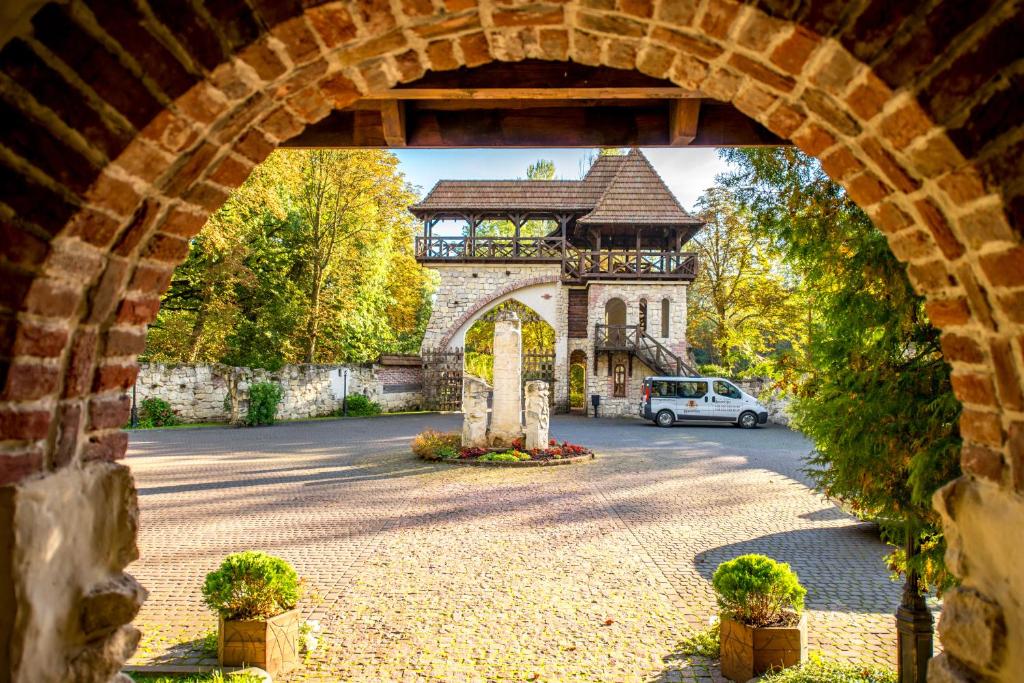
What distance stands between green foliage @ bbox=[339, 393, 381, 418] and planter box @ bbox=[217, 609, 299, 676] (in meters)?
18.0

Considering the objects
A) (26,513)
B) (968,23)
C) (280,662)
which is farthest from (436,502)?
(968,23)

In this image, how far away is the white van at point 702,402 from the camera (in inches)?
725

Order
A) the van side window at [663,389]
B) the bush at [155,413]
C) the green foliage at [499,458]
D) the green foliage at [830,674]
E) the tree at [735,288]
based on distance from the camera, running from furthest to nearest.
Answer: the tree at [735,288], the van side window at [663,389], the bush at [155,413], the green foliage at [499,458], the green foliage at [830,674]

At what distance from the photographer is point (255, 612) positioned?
11.7 feet

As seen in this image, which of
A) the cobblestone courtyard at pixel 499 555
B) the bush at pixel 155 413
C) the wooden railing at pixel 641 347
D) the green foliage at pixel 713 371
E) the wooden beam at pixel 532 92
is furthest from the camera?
the green foliage at pixel 713 371

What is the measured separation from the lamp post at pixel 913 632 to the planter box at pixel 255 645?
11.1 ft

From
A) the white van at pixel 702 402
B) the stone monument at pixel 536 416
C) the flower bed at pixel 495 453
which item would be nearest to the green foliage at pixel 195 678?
the flower bed at pixel 495 453

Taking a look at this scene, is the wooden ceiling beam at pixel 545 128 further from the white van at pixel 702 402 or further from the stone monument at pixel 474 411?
the white van at pixel 702 402

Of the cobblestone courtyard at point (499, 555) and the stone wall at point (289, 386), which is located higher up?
the stone wall at point (289, 386)

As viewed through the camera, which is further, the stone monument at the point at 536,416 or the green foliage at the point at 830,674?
the stone monument at the point at 536,416

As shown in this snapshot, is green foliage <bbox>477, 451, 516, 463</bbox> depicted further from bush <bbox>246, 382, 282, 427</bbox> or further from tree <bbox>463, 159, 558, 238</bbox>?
tree <bbox>463, 159, 558, 238</bbox>

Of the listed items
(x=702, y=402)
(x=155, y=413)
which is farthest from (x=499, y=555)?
(x=155, y=413)

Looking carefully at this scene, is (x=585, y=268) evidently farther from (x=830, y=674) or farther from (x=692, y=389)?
(x=830, y=674)

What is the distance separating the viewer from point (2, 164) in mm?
1357
